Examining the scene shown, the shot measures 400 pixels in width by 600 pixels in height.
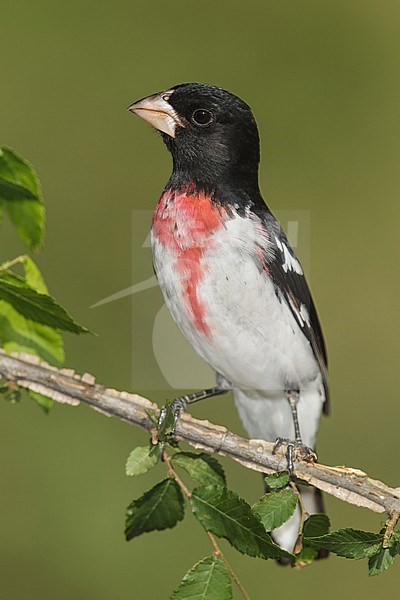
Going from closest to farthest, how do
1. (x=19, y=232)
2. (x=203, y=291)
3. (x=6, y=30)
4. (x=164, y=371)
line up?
(x=19, y=232) → (x=203, y=291) → (x=164, y=371) → (x=6, y=30)

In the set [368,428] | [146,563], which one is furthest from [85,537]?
[368,428]

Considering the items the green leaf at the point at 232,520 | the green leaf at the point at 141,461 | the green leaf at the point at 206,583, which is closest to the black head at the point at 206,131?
the green leaf at the point at 141,461

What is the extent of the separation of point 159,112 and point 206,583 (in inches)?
51.8

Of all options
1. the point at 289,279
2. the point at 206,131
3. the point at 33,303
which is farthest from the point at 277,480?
the point at 206,131

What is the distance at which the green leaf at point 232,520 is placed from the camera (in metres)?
1.53

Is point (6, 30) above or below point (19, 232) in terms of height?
above

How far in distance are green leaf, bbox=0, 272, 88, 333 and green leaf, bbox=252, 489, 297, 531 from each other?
0.50 m

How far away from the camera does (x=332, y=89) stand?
5520mm

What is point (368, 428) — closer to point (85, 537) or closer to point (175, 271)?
point (85, 537)

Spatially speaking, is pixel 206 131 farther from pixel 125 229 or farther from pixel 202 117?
pixel 125 229

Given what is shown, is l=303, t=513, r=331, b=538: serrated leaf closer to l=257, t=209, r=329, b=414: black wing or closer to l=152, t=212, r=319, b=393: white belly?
l=152, t=212, r=319, b=393: white belly

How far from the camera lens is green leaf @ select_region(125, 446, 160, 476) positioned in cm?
173

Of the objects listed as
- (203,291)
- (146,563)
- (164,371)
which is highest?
(203,291)

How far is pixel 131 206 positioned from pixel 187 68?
3.49ft
